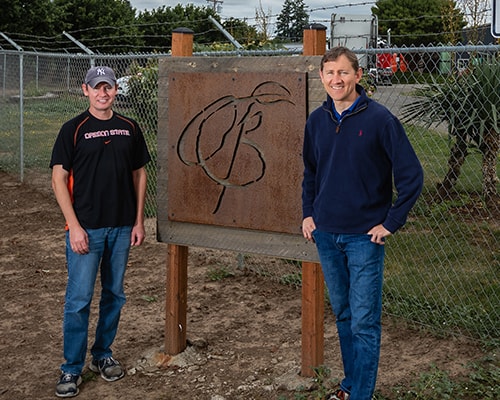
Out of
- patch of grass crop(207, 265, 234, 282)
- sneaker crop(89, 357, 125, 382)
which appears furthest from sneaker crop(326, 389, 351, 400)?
patch of grass crop(207, 265, 234, 282)

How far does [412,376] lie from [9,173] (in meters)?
8.76

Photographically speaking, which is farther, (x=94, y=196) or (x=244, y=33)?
(x=244, y=33)

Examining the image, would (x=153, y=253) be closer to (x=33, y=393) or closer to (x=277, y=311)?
(x=277, y=311)

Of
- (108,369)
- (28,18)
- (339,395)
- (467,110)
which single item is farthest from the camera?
(28,18)

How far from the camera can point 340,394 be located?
3.77m

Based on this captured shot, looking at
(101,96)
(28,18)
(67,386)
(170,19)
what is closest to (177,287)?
(67,386)

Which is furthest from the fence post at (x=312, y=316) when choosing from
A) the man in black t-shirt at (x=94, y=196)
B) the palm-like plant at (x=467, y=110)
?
the palm-like plant at (x=467, y=110)

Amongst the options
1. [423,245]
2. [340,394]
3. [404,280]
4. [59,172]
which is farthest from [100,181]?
[423,245]

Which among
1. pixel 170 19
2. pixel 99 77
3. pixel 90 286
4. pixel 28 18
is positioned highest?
pixel 170 19

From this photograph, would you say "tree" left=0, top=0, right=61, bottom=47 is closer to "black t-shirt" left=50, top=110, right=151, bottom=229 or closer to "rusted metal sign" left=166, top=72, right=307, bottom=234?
"rusted metal sign" left=166, top=72, right=307, bottom=234

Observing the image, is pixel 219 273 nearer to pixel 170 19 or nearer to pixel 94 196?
pixel 94 196

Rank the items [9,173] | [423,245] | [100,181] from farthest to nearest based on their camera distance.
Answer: [9,173] → [423,245] → [100,181]

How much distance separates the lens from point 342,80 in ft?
10.9

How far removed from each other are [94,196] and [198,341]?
53.3 inches
